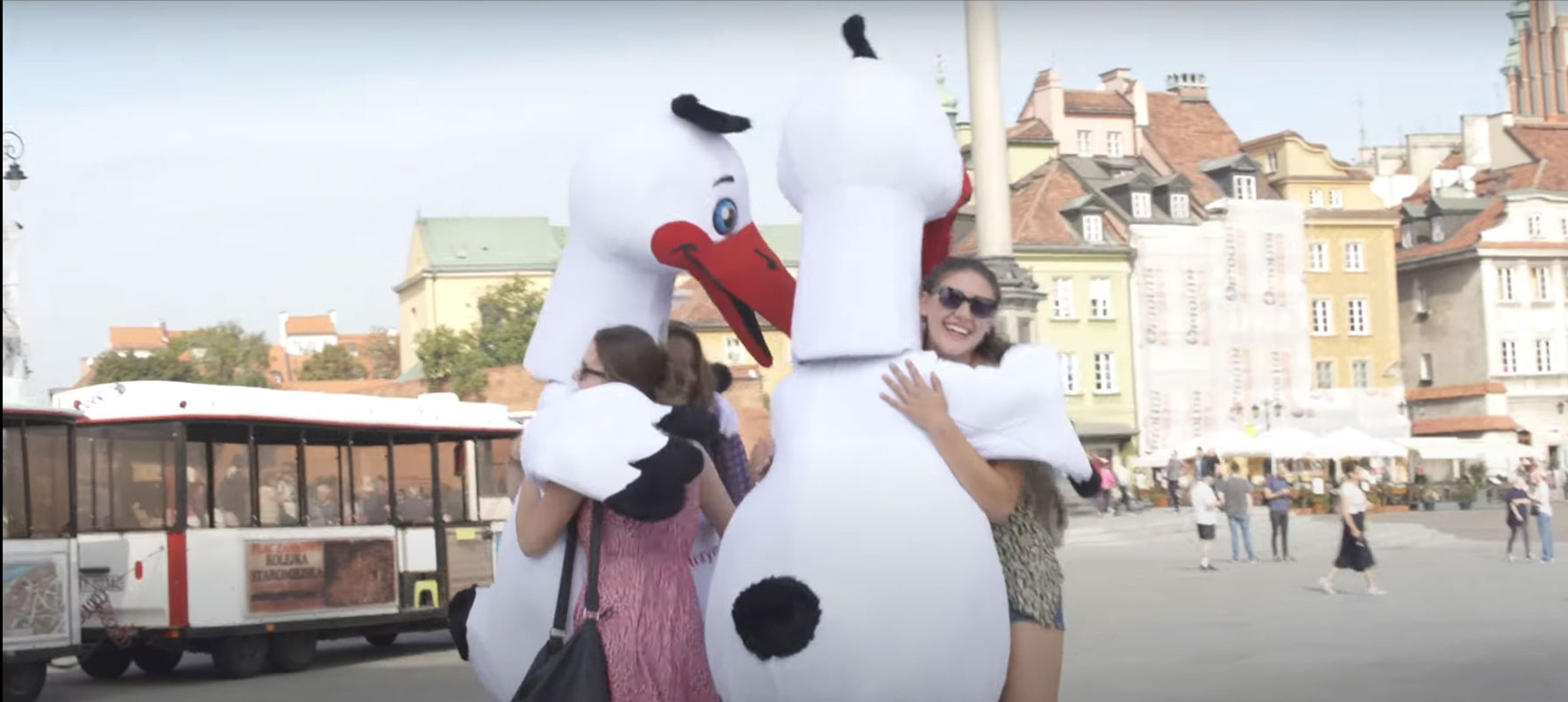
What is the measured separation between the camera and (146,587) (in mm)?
15992

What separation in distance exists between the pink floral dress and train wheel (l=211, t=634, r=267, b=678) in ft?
38.0

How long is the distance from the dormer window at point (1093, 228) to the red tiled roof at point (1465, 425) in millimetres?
11962

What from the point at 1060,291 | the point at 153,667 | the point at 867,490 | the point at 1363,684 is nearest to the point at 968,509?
the point at 867,490

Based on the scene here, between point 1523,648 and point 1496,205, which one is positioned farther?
point 1496,205

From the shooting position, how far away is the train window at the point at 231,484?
16.6 metres

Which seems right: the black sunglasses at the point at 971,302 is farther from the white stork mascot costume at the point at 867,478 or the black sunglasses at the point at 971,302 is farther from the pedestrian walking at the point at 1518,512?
the pedestrian walking at the point at 1518,512

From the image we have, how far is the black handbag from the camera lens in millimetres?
5590

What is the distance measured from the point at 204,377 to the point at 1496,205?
137 ft

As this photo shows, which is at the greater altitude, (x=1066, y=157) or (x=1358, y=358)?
(x=1066, y=157)

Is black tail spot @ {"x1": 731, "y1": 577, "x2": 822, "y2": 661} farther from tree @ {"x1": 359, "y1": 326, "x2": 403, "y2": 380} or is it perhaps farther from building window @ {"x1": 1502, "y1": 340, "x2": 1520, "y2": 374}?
tree @ {"x1": 359, "y1": 326, "x2": 403, "y2": 380}

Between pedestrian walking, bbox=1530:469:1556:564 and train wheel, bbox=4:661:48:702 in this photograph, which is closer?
train wheel, bbox=4:661:48:702

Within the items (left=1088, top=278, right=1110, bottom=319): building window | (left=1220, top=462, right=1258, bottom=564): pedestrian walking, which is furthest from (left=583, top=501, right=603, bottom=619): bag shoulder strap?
(left=1088, top=278, right=1110, bottom=319): building window

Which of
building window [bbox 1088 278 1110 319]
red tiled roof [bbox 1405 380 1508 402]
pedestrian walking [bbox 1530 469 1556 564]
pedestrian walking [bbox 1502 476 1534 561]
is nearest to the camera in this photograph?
pedestrian walking [bbox 1502 476 1534 561]

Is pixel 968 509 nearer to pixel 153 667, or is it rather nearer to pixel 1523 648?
pixel 1523 648
